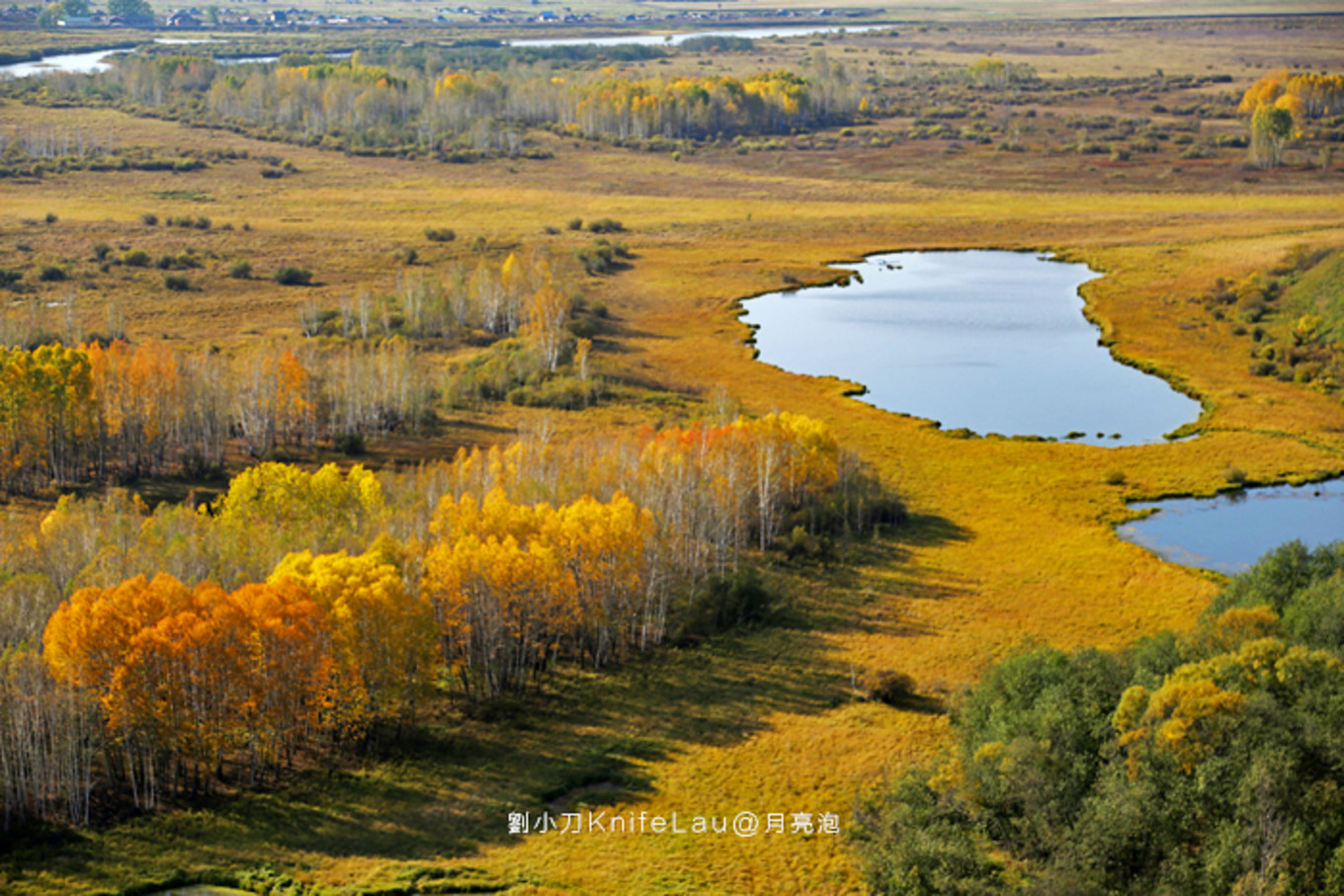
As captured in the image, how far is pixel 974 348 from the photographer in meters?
116

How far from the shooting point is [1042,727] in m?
42.2

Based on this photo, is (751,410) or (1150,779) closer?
(1150,779)

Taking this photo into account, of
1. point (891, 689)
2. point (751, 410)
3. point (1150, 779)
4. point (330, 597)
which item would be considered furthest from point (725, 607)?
point (751, 410)

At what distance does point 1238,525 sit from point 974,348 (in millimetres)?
43730

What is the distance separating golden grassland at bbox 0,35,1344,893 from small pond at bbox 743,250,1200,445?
3.58 meters

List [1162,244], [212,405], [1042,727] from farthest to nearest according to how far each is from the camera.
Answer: [1162,244], [212,405], [1042,727]

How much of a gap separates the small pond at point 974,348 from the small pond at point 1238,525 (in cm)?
1204

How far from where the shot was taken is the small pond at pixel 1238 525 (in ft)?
232

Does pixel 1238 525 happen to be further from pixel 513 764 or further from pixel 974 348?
pixel 513 764

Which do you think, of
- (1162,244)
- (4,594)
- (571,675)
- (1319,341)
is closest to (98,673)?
(4,594)

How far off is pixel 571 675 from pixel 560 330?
5405 centimetres

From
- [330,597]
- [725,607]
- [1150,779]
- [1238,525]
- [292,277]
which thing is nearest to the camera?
[1150,779]

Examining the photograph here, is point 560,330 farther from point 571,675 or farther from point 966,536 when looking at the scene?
point 571,675

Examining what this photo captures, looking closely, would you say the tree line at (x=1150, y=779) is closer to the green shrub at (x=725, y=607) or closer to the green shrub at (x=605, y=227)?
the green shrub at (x=725, y=607)
